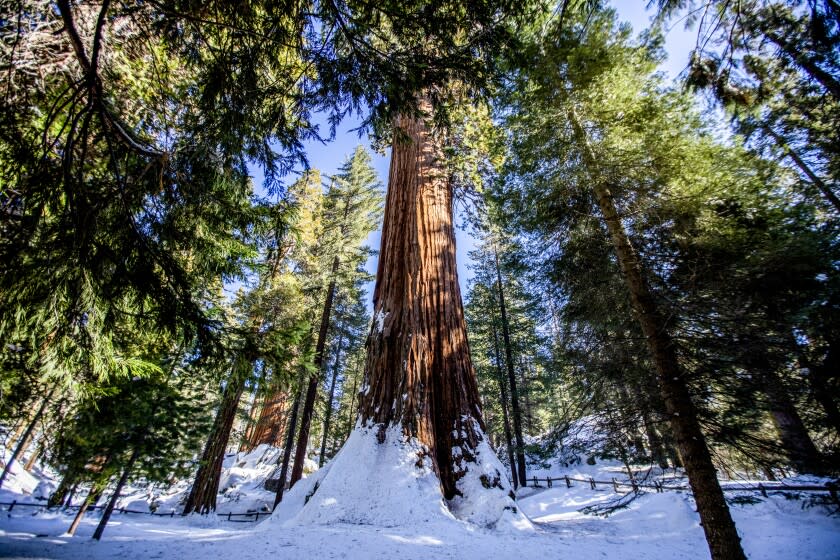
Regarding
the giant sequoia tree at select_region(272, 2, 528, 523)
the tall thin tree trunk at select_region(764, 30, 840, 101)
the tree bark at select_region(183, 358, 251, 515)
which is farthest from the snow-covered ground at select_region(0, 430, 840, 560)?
the tall thin tree trunk at select_region(764, 30, 840, 101)

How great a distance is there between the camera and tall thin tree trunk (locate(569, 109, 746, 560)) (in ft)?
11.3

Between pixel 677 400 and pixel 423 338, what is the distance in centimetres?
333

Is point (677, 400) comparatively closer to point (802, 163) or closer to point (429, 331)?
point (429, 331)

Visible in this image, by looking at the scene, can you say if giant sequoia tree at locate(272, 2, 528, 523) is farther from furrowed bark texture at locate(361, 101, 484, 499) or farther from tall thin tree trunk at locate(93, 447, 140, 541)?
tall thin tree trunk at locate(93, 447, 140, 541)

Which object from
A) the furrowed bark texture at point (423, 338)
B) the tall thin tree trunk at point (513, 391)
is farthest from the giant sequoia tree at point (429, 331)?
the tall thin tree trunk at point (513, 391)

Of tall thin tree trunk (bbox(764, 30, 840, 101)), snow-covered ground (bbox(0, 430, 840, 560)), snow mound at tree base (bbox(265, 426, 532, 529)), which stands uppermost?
tall thin tree trunk (bbox(764, 30, 840, 101))

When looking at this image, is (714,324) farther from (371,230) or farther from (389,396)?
(371,230)

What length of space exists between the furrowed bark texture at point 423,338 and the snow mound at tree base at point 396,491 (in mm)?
161

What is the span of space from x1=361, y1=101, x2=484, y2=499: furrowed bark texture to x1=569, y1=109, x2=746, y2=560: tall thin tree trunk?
2.46 meters

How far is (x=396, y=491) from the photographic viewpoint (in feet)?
12.3

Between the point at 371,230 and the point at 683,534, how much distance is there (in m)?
15.2

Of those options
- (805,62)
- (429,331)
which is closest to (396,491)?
(429,331)

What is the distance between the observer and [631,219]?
5473mm

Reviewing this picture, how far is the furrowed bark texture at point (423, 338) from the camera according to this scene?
4316 millimetres
